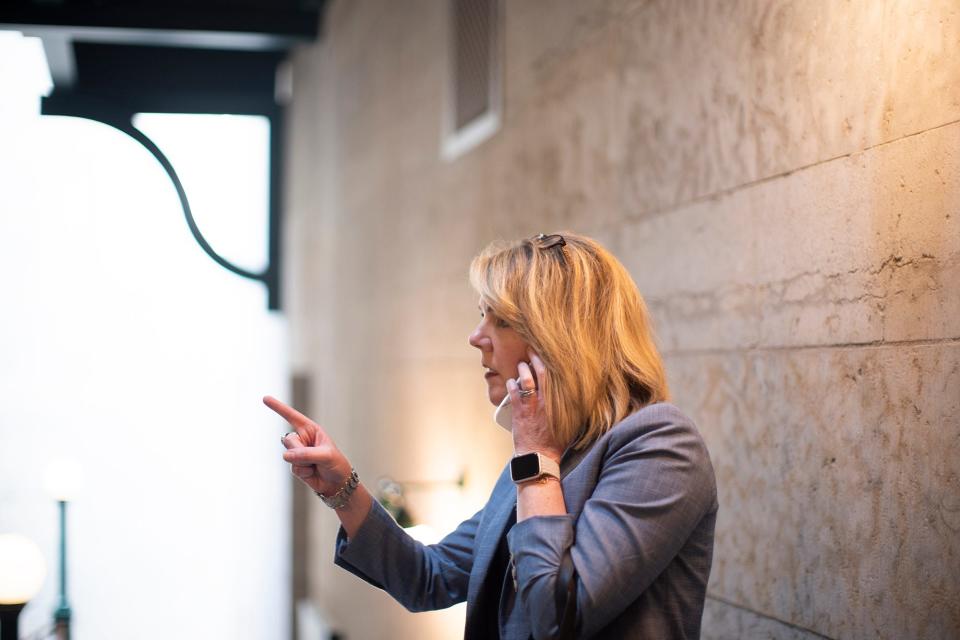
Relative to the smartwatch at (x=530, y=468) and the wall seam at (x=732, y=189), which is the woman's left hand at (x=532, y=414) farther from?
Answer: the wall seam at (x=732, y=189)

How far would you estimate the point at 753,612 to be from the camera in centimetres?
218

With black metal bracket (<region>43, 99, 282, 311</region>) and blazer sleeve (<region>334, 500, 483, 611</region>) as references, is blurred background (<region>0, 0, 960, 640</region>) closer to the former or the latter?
black metal bracket (<region>43, 99, 282, 311</region>)

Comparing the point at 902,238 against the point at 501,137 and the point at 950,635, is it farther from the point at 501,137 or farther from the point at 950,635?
the point at 501,137

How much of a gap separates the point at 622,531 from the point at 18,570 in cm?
216

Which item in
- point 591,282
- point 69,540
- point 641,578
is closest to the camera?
point 641,578

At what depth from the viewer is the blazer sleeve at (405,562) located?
185cm

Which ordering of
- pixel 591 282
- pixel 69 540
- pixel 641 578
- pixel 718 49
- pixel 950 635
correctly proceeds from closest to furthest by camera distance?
pixel 641 578
pixel 950 635
pixel 591 282
pixel 718 49
pixel 69 540

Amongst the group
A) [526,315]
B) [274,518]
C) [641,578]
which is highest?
[526,315]

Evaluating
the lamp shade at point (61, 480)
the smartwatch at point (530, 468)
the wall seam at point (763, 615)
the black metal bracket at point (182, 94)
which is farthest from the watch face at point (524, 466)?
the black metal bracket at point (182, 94)

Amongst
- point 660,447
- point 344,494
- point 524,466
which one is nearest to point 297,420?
point 344,494

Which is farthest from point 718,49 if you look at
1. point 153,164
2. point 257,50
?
point 257,50

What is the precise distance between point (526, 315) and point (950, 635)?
0.86m

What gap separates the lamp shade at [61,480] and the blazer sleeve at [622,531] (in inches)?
129

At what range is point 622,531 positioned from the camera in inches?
58.2
